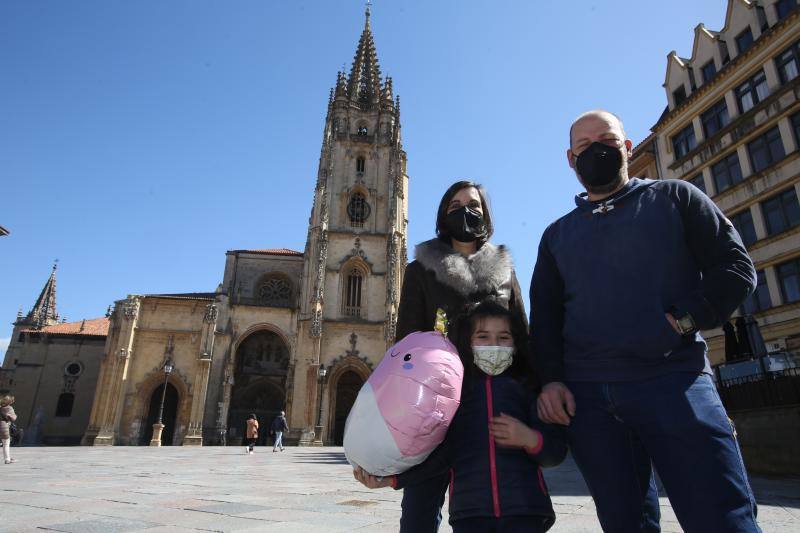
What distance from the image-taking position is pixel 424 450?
6.63 ft

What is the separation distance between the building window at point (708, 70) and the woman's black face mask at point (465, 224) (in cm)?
2078

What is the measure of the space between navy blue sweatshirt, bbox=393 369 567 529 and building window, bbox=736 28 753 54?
2059 centimetres

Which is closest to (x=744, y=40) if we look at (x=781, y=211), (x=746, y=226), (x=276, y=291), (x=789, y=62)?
(x=789, y=62)

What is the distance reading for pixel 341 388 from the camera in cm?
3141

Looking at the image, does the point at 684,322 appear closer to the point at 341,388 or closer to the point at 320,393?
the point at 320,393

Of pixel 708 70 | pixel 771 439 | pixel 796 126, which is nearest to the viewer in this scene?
pixel 771 439

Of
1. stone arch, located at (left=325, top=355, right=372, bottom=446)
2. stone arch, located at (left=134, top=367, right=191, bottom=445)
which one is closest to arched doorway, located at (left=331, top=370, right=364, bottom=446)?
stone arch, located at (left=325, top=355, right=372, bottom=446)

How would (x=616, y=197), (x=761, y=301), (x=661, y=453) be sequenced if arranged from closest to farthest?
1. (x=661, y=453)
2. (x=616, y=197)
3. (x=761, y=301)

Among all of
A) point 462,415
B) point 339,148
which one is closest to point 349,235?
point 339,148

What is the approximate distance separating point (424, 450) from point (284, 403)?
32.9m

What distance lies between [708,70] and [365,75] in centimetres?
3104

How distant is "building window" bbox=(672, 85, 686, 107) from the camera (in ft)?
67.2

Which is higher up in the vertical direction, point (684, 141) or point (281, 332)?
point (684, 141)

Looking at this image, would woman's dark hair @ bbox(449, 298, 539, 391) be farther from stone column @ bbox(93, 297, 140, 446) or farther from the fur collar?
stone column @ bbox(93, 297, 140, 446)
